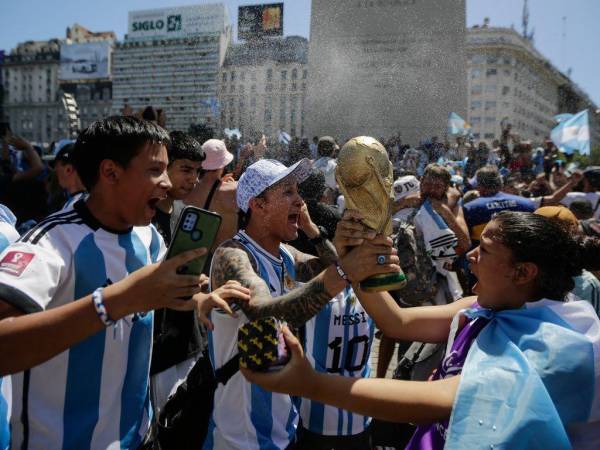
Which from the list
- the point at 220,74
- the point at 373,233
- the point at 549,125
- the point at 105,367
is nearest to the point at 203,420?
the point at 105,367

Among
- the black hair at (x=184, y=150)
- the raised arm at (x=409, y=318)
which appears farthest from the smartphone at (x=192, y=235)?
the black hair at (x=184, y=150)

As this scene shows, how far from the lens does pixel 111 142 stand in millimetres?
1861

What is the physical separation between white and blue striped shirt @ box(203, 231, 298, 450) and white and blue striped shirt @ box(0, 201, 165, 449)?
37 centimetres

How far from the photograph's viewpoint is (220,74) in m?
17.0

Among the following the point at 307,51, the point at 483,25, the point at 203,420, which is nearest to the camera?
the point at 203,420

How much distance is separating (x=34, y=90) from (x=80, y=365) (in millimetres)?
140416

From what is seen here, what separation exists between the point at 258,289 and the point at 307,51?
55.6ft

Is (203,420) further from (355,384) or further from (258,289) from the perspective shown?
(355,384)

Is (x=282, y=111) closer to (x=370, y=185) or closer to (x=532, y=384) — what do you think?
(x=370, y=185)

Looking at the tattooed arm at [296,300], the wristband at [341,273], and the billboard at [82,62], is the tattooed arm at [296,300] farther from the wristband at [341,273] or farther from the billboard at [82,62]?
the billboard at [82,62]

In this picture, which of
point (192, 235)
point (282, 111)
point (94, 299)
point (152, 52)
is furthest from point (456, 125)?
point (152, 52)

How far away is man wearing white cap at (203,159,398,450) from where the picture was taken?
1.75 meters

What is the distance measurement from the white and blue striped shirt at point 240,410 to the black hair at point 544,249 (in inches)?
39.7

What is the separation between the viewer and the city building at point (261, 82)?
54.1 ft
